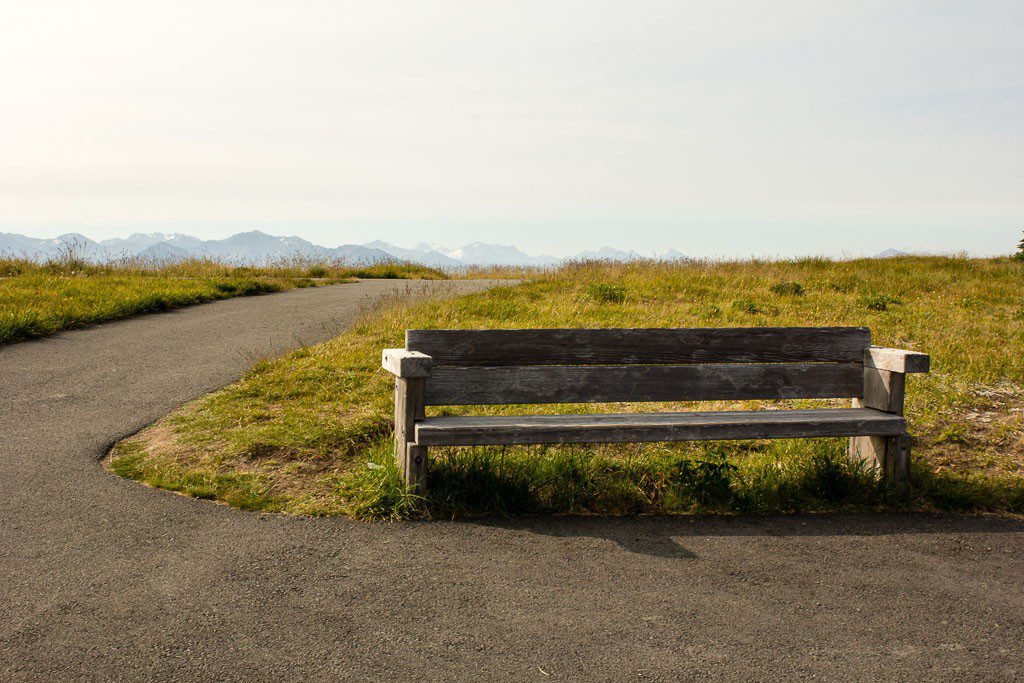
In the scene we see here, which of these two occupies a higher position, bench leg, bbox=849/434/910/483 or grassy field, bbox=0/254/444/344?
grassy field, bbox=0/254/444/344

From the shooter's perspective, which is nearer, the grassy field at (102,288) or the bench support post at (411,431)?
the bench support post at (411,431)

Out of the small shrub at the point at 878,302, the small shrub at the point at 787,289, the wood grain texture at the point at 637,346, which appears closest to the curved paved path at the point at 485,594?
the wood grain texture at the point at 637,346

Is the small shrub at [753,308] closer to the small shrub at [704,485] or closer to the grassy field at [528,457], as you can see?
the grassy field at [528,457]

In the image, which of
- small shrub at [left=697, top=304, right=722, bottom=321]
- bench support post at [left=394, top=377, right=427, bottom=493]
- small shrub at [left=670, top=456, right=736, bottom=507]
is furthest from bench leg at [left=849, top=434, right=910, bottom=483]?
small shrub at [left=697, top=304, right=722, bottom=321]

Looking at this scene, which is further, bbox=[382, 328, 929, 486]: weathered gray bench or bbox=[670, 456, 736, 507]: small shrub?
bbox=[670, 456, 736, 507]: small shrub

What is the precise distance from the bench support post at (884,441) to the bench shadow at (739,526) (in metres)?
0.38

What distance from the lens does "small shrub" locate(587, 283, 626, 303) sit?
44.5 ft

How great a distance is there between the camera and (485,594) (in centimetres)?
360

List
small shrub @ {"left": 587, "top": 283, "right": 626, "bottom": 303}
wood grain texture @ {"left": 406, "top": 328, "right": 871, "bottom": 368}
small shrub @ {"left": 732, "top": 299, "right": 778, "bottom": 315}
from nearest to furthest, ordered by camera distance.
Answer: wood grain texture @ {"left": 406, "top": 328, "right": 871, "bottom": 368} → small shrub @ {"left": 732, "top": 299, "right": 778, "bottom": 315} → small shrub @ {"left": 587, "top": 283, "right": 626, "bottom": 303}

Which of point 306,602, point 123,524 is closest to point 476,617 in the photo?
point 306,602

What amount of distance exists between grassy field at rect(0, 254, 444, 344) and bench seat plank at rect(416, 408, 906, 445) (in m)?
8.55

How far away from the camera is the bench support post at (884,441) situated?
5.07 meters

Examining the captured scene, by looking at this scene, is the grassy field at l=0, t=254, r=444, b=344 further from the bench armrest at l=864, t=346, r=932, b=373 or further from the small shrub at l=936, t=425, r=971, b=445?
the small shrub at l=936, t=425, r=971, b=445

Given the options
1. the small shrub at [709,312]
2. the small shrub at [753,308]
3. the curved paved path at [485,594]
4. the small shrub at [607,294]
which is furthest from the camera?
the small shrub at [607,294]
